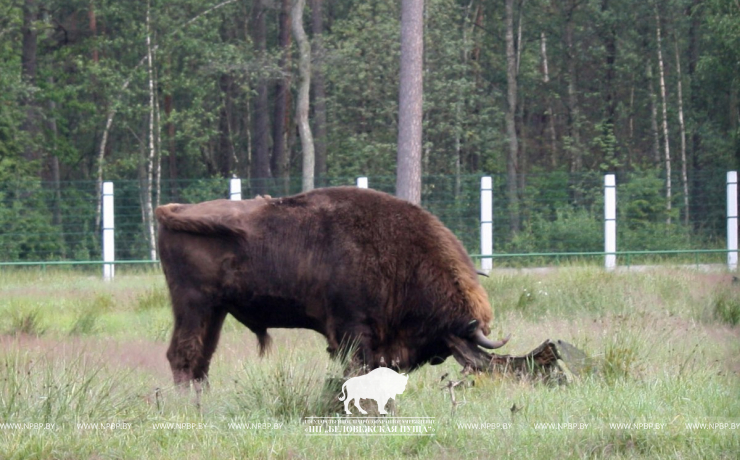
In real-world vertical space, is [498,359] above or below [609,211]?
below

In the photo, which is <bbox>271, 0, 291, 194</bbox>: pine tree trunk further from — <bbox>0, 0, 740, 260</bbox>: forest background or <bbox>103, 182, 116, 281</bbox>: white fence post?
<bbox>103, 182, 116, 281</bbox>: white fence post

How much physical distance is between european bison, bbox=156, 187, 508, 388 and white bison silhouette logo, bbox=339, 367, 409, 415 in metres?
0.71

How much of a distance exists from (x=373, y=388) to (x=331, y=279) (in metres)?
1.13

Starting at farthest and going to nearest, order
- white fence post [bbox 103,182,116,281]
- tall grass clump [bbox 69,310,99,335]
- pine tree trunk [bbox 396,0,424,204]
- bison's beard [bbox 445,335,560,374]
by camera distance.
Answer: white fence post [bbox 103,182,116,281], pine tree trunk [bbox 396,0,424,204], tall grass clump [bbox 69,310,99,335], bison's beard [bbox 445,335,560,374]

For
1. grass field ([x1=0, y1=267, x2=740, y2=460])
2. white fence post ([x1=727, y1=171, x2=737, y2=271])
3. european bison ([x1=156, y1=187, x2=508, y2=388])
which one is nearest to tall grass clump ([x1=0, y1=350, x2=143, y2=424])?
grass field ([x1=0, y1=267, x2=740, y2=460])

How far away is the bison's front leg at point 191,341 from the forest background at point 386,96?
13708mm

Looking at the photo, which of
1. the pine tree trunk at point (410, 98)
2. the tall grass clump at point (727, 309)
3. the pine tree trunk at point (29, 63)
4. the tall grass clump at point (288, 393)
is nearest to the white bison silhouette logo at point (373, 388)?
the tall grass clump at point (288, 393)

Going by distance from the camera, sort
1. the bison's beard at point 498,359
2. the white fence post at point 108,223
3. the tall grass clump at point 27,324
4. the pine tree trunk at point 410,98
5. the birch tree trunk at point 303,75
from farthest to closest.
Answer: the birch tree trunk at point 303,75 < the white fence post at point 108,223 < the pine tree trunk at point 410,98 < the tall grass clump at point 27,324 < the bison's beard at point 498,359

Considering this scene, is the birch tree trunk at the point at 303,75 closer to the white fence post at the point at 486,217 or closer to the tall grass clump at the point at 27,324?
the white fence post at the point at 486,217

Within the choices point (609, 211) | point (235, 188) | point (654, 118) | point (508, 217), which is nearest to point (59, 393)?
point (235, 188)

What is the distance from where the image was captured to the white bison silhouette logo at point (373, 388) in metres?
5.62

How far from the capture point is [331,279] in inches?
257

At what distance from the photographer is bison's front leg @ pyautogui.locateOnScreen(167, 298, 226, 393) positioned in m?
6.67

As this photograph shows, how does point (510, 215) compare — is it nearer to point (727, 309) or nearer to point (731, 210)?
point (731, 210)
